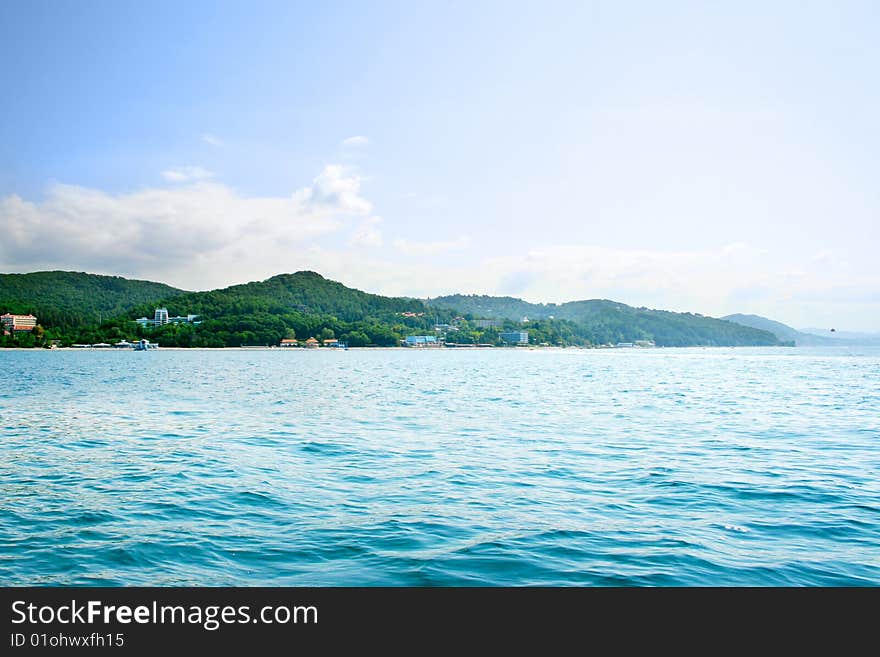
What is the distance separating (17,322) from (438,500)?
518 feet

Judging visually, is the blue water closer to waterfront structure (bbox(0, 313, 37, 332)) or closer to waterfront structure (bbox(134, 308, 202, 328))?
waterfront structure (bbox(0, 313, 37, 332))

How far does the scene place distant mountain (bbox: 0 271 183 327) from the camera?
480 ft

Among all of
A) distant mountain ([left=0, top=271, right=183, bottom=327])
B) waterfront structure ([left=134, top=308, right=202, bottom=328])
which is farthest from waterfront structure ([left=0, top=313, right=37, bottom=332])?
waterfront structure ([left=134, top=308, right=202, bottom=328])

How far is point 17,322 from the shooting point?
13950cm

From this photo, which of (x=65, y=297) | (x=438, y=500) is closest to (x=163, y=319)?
(x=65, y=297)

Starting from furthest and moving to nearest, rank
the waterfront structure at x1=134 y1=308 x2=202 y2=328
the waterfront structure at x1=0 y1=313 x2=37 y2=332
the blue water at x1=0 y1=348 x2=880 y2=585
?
the waterfront structure at x1=134 y1=308 x2=202 y2=328, the waterfront structure at x1=0 y1=313 x2=37 y2=332, the blue water at x1=0 y1=348 x2=880 y2=585

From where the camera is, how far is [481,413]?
88.8 feet

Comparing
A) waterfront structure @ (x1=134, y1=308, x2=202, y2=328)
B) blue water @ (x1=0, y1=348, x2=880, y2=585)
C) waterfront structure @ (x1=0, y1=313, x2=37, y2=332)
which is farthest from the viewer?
waterfront structure @ (x1=134, y1=308, x2=202, y2=328)

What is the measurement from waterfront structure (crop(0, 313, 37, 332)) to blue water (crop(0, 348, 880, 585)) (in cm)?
13589

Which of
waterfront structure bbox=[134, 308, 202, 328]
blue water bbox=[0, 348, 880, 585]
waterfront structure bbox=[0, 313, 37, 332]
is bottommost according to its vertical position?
blue water bbox=[0, 348, 880, 585]
